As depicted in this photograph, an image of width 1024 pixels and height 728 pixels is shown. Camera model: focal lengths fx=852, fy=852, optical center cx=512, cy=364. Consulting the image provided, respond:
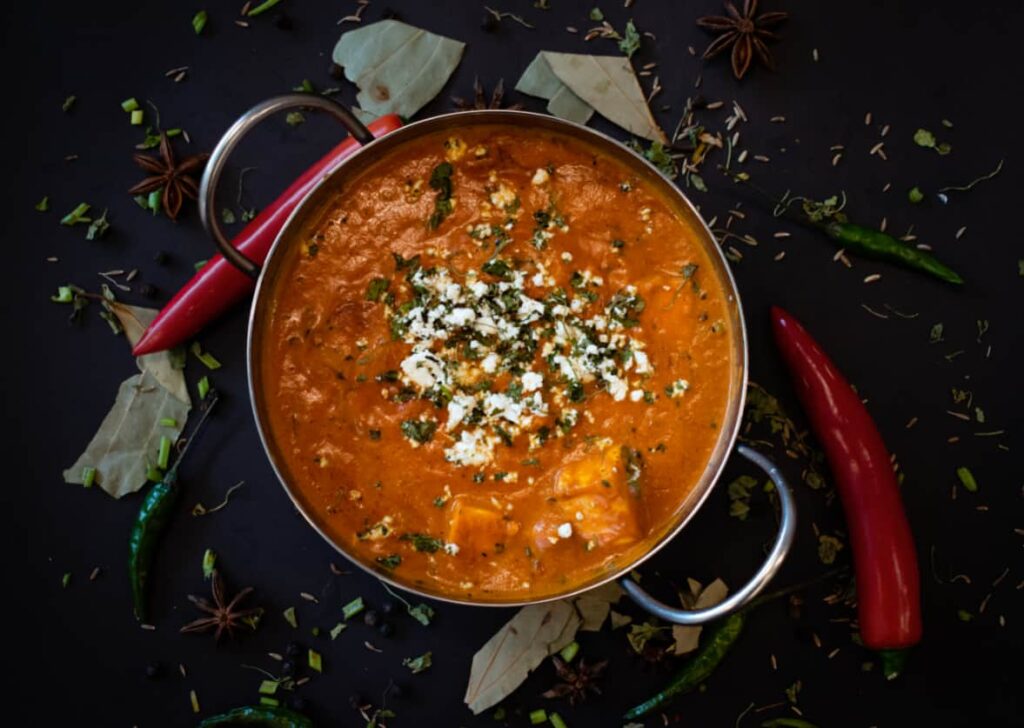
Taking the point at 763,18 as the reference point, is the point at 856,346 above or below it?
below

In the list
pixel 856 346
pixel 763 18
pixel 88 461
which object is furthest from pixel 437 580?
pixel 763 18

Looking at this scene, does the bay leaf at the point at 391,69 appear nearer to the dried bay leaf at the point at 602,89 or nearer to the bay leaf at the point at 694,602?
the dried bay leaf at the point at 602,89

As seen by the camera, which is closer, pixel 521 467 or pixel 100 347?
pixel 521 467

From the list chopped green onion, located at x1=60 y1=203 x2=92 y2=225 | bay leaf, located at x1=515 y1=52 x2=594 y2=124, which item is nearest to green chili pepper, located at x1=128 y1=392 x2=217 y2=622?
chopped green onion, located at x1=60 y1=203 x2=92 y2=225

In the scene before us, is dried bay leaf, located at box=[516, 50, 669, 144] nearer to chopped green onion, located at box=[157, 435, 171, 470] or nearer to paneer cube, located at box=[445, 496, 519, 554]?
paneer cube, located at box=[445, 496, 519, 554]

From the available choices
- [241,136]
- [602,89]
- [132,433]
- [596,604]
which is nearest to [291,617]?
[132,433]

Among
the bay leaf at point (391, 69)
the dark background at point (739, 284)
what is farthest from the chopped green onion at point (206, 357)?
the bay leaf at point (391, 69)

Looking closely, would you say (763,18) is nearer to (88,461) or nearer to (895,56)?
(895,56)
